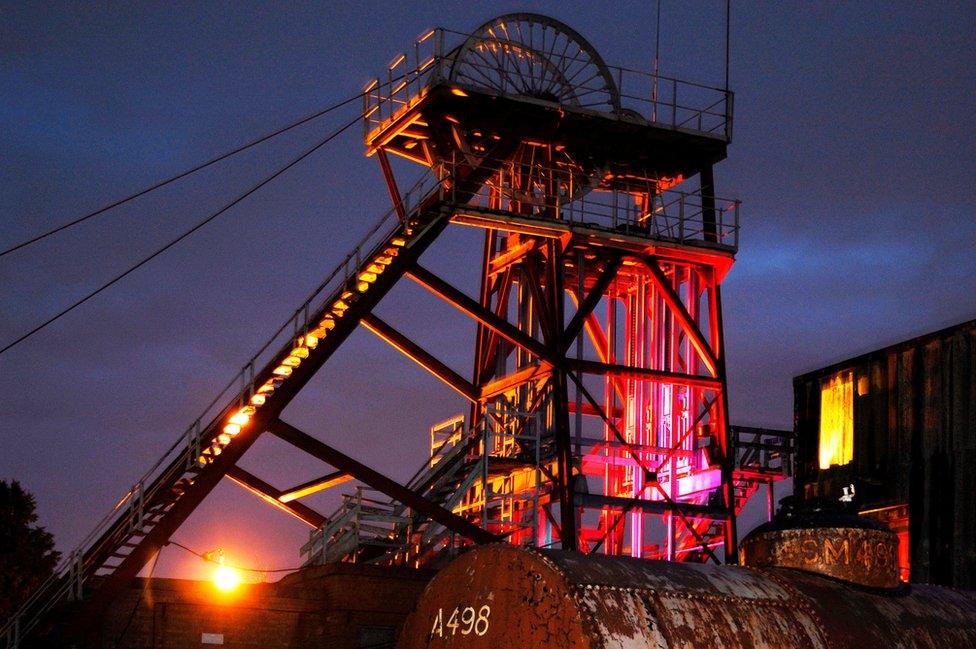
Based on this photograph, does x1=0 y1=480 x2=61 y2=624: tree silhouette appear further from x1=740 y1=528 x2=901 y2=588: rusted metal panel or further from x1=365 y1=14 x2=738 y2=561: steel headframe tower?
x1=740 y1=528 x2=901 y2=588: rusted metal panel

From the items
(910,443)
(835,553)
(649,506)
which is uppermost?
(910,443)

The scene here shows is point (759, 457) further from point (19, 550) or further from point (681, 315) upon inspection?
point (19, 550)

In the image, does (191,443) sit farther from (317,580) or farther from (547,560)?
(547,560)

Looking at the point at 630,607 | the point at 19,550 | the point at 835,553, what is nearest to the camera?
the point at 630,607

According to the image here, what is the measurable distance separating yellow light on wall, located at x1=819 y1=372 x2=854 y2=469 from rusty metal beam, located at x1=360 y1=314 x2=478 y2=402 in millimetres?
9677

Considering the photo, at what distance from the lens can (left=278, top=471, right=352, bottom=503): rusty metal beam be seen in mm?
31795

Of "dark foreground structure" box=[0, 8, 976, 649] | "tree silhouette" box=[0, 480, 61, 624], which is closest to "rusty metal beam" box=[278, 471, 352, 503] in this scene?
"dark foreground structure" box=[0, 8, 976, 649]

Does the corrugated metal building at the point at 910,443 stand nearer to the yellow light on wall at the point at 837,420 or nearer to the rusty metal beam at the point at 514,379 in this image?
the yellow light on wall at the point at 837,420

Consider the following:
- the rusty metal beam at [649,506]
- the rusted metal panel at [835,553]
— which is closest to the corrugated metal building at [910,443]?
the rusty metal beam at [649,506]

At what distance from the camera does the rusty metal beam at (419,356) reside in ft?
105

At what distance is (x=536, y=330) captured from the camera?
119 ft

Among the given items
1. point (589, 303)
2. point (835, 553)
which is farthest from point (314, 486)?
point (835, 553)

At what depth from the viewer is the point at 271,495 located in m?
31.9

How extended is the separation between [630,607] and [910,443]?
1840 centimetres
